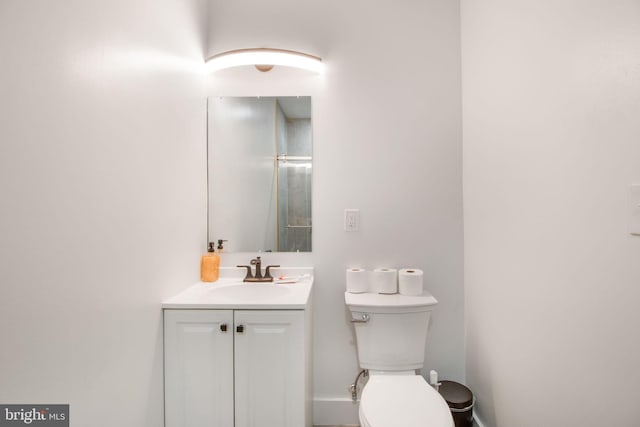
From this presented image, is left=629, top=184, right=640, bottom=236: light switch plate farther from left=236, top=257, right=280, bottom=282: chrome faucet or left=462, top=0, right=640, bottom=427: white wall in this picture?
left=236, top=257, right=280, bottom=282: chrome faucet

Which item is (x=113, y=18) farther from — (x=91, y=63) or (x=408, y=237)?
(x=408, y=237)

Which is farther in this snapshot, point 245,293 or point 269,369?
point 245,293

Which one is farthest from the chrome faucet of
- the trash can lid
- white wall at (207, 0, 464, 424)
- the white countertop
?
the trash can lid

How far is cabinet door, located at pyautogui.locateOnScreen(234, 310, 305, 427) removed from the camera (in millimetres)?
1312

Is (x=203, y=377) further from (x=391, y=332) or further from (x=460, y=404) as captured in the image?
(x=460, y=404)

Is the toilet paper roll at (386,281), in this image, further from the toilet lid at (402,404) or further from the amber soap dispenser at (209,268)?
the amber soap dispenser at (209,268)

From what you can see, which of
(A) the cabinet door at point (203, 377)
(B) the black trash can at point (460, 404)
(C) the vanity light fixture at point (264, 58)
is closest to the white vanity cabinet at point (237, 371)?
(A) the cabinet door at point (203, 377)

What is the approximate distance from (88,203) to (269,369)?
0.90 meters

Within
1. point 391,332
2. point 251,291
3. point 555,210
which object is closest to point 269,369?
point 251,291

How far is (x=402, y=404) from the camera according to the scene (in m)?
1.28

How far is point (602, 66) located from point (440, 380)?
64.8 inches

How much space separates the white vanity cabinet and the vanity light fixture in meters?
1.30

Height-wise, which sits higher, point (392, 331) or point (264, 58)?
point (264, 58)

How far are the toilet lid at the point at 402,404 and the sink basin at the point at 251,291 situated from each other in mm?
631
